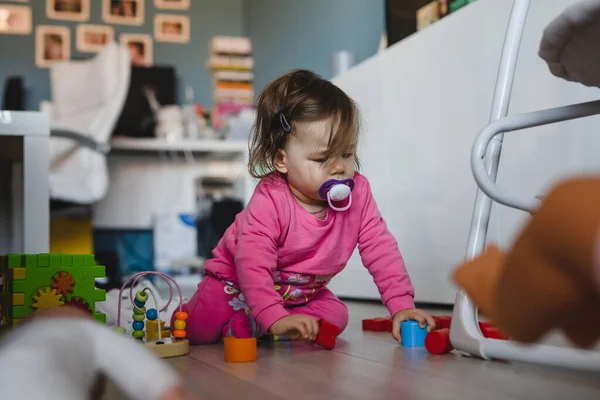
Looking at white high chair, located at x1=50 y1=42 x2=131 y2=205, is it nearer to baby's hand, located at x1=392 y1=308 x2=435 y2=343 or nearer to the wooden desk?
the wooden desk

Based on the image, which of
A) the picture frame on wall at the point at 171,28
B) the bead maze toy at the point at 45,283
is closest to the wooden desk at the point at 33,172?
the bead maze toy at the point at 45,283

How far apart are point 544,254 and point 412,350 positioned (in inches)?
27.4

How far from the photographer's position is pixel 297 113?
→ 111 centimetres

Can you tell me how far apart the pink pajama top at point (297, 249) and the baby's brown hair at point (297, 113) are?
0.23 ft

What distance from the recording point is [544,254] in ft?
1.12

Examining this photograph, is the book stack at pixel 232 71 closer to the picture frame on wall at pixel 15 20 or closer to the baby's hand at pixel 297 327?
the picture frame on wall at pixel 15 20

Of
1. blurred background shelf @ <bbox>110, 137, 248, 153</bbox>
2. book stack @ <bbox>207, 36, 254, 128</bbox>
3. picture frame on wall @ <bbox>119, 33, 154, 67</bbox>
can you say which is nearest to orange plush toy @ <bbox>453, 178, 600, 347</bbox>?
blurred background shelf @ <bbox>110, 137, 248, 153</bbox>

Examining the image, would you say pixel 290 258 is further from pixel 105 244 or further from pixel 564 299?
pixel 105 244

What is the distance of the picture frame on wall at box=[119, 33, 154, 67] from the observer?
437 centimetres

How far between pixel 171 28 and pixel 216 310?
362 cm

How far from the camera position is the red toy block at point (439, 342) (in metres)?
0.95

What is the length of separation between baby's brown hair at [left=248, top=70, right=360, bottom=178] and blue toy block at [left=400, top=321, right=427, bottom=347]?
0.30 metres

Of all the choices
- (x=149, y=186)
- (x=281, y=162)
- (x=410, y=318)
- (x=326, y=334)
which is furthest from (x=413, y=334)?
(x=149, y=186)

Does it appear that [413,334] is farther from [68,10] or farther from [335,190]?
[68,10]
